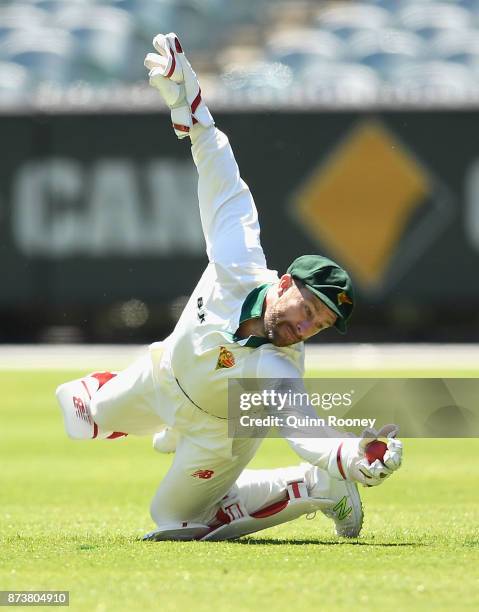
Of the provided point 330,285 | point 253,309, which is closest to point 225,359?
point 253,309

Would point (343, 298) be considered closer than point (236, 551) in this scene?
Yes

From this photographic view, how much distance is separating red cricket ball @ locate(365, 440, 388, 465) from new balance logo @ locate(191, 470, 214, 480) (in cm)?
123

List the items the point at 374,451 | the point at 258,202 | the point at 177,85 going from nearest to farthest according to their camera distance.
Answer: the point at 374,451 < the point at 177,85 < the point at 258,202

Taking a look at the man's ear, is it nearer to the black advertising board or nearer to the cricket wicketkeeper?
the cricket wicketkeeper

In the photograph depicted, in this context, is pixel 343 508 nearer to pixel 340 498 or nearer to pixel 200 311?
pixel 340 498

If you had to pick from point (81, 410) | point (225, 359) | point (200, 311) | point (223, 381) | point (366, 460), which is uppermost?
point (200, 311)

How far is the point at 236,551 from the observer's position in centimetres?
621

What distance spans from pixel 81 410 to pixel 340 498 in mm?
1553

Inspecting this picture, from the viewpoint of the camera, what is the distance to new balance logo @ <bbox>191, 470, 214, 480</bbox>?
264 inches

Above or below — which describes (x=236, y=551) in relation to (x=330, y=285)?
below

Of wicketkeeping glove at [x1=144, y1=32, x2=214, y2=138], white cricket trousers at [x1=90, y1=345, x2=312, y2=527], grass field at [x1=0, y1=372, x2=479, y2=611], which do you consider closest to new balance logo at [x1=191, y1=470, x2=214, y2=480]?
white cricket trousers at [x1=90, y1=345, x2=312, y2=527]

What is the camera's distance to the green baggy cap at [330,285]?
239 inches

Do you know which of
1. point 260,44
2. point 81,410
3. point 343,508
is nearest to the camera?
point 343,508

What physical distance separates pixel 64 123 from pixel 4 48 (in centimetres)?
570
